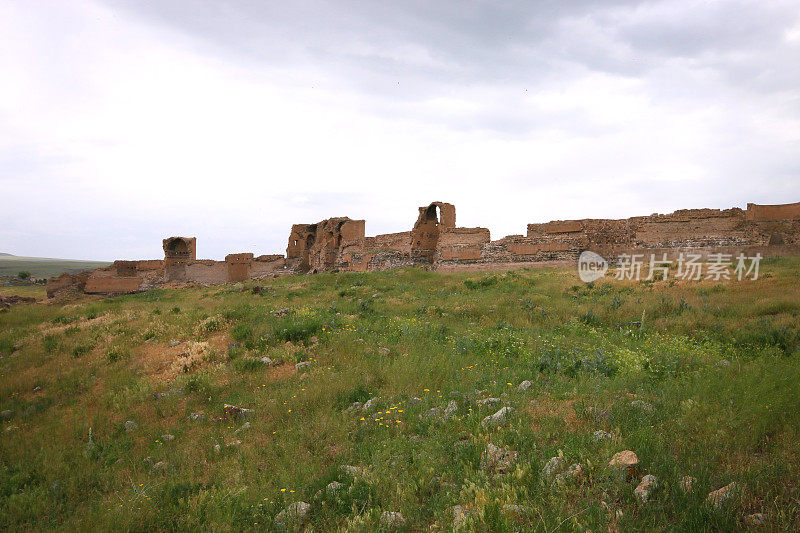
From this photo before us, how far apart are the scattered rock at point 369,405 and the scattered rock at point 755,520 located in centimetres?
394

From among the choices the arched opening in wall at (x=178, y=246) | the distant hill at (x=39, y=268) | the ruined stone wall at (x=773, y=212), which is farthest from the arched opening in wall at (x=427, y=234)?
the distant hill at (x=39, y=268)

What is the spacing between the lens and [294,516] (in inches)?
138

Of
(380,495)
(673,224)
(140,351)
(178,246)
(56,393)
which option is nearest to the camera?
(380,495)

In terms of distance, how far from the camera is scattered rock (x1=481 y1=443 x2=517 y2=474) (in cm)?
352

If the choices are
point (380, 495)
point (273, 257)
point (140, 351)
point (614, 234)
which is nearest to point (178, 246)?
point (273, 257)

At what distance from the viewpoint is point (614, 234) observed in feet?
71.9

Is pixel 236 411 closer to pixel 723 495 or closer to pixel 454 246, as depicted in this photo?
pixel 723 495

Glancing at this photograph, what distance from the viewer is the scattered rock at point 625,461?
10.1ft

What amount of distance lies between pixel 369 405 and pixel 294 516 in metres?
2.05

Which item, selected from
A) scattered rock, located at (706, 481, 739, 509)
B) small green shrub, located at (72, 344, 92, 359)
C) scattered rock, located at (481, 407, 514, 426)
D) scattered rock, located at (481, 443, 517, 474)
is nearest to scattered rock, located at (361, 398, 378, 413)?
scattered rock, located at (481, 407, 514, 426)

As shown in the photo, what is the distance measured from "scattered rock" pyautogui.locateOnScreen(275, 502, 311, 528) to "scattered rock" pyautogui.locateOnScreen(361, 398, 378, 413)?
186 cm

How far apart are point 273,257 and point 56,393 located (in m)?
30.5

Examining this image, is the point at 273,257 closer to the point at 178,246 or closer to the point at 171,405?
the point at 178,246

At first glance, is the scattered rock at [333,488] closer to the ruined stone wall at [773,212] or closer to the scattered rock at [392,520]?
the scattered rock at [392,520]
